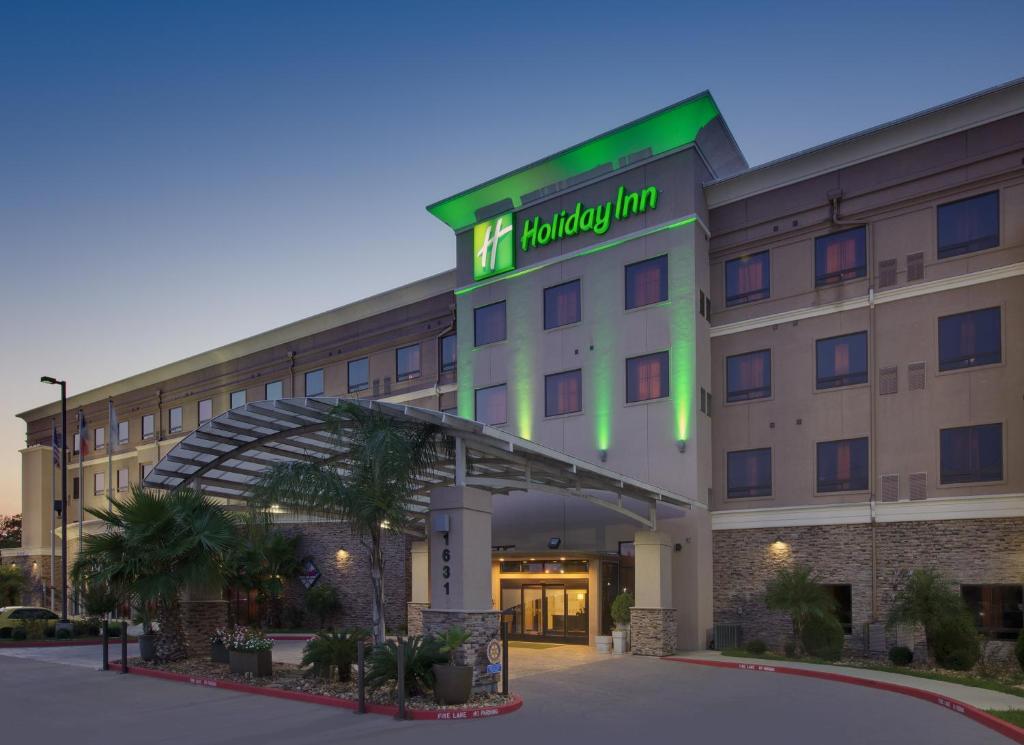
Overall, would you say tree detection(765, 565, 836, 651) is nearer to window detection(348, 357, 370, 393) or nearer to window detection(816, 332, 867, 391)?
window detection(816, 332, 867, 391)

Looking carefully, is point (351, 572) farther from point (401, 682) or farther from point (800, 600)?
point (401, 682)

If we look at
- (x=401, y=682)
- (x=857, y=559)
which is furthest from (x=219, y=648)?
(x=857, y=559)

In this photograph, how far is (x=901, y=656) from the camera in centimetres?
2302

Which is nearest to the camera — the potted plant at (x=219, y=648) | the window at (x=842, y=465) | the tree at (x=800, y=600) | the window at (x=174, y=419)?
the potted plant at (x=219, y=648)

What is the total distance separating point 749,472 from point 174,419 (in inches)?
1355

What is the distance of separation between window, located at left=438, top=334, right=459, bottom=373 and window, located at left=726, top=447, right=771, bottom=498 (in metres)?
12.7

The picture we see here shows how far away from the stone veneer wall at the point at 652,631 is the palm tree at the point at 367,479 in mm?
9410

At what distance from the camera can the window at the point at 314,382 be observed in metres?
42.6

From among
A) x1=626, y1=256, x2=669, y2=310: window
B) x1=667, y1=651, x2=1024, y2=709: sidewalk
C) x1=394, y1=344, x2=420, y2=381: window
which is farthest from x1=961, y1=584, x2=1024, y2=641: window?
x1=394, y1=344, x2=420, y2=381: window

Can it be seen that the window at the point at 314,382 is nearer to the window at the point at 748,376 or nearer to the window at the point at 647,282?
the window at the point at 647,282

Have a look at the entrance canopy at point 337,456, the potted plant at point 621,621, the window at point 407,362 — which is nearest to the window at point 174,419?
the window at point 407,362

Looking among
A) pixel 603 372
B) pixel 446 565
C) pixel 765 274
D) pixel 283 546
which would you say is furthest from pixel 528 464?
pixel 283 546

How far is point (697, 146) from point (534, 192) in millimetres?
6461

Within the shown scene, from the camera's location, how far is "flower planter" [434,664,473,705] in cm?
1609
